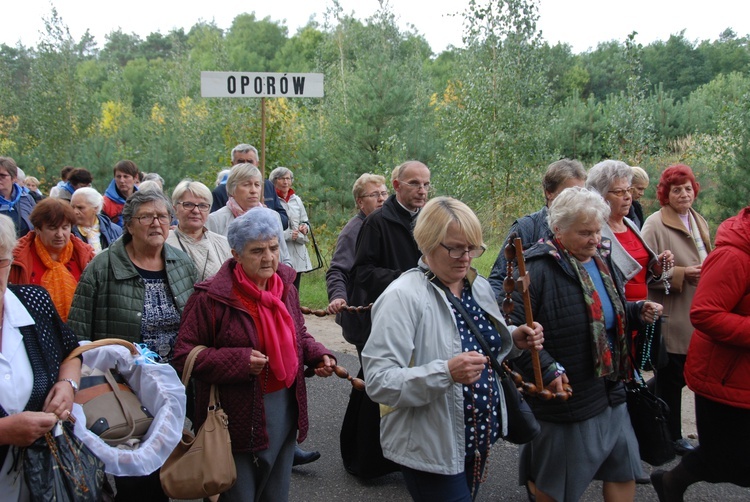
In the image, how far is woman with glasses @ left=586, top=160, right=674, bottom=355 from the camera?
4.32 m

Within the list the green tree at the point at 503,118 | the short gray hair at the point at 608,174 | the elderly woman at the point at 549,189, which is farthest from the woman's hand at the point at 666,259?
the green tree at the point at 503,118

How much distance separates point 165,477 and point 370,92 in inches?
481

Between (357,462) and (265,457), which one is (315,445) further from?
(265,457)

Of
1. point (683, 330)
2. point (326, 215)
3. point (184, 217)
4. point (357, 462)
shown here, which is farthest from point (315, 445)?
point (326, 215)

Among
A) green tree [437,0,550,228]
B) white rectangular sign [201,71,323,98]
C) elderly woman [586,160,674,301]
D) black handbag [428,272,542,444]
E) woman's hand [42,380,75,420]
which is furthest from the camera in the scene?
green tree [437,0,550,228]

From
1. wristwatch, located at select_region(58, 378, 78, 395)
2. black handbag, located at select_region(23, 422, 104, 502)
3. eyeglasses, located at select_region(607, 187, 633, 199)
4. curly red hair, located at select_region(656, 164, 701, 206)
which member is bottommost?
black handbag, located at select_region(23, 422, 104, 502)

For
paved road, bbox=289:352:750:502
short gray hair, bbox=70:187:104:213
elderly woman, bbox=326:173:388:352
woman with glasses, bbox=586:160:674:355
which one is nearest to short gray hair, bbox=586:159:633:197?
woman with glasses, bbox=586:160:674:355

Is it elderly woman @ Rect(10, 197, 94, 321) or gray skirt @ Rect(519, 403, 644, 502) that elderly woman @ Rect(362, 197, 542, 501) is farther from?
elderly woman @ Rect(10, 197, 94, 321)

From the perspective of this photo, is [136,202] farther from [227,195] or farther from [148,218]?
[227,195]

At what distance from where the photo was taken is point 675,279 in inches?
195

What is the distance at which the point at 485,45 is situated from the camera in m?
14.1

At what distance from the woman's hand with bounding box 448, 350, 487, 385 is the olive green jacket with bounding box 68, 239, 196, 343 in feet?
6.02

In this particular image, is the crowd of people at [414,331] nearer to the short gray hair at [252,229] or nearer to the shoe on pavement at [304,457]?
the short gray hair at [252,229]

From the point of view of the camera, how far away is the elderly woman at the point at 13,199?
7188mm
